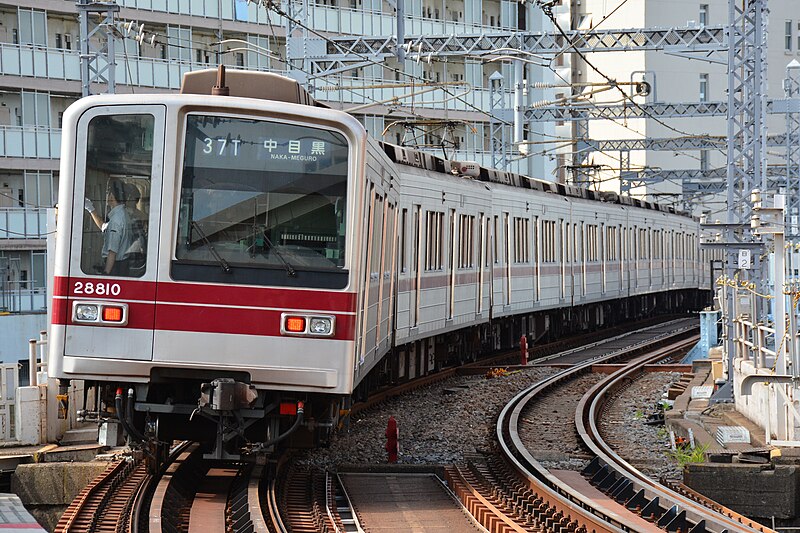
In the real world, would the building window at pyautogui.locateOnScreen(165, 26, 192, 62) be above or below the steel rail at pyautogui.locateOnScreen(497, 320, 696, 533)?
above

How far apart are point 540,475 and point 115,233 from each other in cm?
367

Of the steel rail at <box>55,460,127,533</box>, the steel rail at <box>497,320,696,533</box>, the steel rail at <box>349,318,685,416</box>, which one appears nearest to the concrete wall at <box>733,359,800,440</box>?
the steel rail at <box>497,320,696,533</box>

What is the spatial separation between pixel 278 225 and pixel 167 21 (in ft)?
92.5

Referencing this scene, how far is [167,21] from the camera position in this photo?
36.3m

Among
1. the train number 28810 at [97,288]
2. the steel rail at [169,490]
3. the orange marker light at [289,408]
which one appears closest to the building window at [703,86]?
the steel rail at [169,490]

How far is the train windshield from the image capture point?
9.23 metres

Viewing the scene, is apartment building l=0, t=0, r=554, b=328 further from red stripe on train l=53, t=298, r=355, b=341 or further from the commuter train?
red stripe on train l=53, t=298, r=355, b=341

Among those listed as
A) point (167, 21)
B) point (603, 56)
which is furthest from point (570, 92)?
point (167, 21)

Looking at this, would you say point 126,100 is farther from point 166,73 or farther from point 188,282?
point 166,73

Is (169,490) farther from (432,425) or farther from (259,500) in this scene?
(432,425)

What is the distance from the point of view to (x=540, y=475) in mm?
10633

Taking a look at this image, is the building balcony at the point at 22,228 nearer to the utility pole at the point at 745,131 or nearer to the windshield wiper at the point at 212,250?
the utility pole at the point at 745,131

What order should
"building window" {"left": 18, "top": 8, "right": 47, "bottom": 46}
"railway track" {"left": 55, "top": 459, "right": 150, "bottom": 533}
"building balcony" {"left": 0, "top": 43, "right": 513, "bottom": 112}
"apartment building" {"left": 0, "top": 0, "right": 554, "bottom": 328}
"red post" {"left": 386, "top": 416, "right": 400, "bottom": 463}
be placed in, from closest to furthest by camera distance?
"railway track" {"left": 55, "top": 459, "right": 150, "bottom": 533} → "red post" {"left": 386, "top": 416, "right": 400, "bottom": 463} → "building balcony" {"left": 0, "top": 43, "right": 513, "bottom": 112} → "apartment building" {"left": 0, "top": 0, "right": 554, "bottom": 328} → "building window" {"left": 18, "top": 8, "right": 47, "bottom": 46}

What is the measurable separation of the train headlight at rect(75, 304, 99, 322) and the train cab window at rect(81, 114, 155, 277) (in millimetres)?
221
